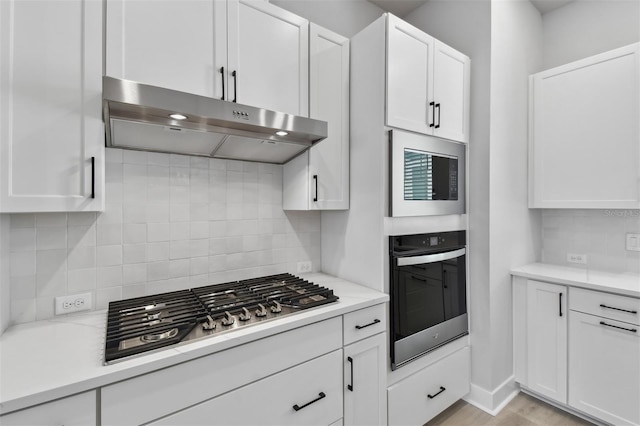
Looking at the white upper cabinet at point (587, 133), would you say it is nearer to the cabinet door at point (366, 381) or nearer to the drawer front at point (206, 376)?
the cabinet door at point (366, 381)

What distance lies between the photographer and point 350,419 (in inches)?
60.7

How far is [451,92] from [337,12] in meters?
1.08

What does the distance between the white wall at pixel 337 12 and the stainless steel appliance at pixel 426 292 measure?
170cm

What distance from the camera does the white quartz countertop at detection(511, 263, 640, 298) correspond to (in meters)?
1.86

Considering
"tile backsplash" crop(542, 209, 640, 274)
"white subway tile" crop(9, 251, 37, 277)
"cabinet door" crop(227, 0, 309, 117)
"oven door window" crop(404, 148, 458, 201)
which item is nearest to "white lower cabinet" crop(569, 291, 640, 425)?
"tile backsplash" crop(542, 209, 640, 274)

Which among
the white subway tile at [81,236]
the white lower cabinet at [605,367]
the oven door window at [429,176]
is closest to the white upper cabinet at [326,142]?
the oven door window at [429,176]

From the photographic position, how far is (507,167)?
2.28 m

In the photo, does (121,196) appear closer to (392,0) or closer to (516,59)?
(392,0)

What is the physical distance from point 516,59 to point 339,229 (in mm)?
1939

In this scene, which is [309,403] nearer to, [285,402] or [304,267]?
[285,402]

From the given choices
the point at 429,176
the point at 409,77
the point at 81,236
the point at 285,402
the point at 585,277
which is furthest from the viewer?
the point at 585,277

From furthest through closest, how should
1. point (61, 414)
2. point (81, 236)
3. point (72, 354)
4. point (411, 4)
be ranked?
point (411, 4) → point (81, 236) → point (72, 354) → point (61, 414)

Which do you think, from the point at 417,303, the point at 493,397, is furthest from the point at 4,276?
the point at 493,397

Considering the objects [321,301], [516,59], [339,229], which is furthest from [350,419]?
[516,59]
